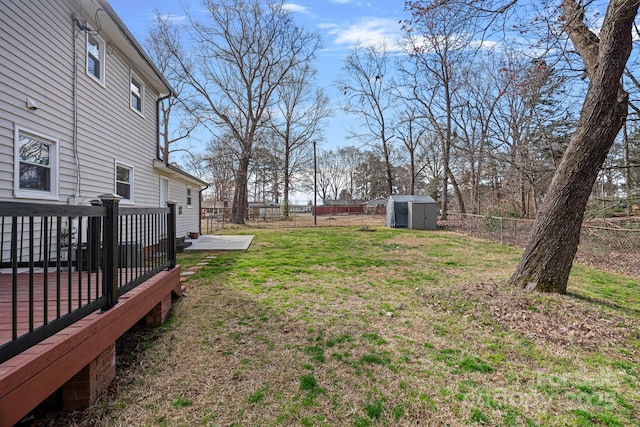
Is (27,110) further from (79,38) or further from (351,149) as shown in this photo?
(351,149)

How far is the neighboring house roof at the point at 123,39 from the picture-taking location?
514 cm

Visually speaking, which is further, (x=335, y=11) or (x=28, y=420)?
(x=335, y=11)

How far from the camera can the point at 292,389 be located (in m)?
2.36

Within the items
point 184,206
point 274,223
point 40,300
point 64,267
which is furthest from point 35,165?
point 274,223

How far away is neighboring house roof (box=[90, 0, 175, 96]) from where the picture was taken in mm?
5137

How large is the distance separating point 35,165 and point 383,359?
546 cm

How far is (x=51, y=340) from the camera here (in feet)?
5.96

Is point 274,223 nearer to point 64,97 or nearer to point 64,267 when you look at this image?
point 64,97

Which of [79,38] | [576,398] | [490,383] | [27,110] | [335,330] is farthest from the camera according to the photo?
[79,38]

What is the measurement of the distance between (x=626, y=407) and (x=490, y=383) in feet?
2.80

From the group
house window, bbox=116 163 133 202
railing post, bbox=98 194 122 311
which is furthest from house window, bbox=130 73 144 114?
railing post, bbox=98 194 122 311

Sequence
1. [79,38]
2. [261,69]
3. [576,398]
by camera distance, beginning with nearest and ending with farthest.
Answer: [576,398] → [79,38] → [261,69]

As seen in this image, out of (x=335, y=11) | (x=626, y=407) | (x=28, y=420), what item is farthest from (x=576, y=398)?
(x=335, y=11)

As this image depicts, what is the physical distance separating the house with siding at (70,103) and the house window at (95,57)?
0.7 inches
